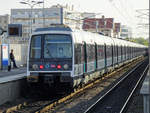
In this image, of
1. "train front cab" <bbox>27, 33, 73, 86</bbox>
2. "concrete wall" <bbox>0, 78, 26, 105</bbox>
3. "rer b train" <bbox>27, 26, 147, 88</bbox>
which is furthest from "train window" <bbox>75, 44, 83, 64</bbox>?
"concrete wall" <bbox>0, 78, 26, 105</bbox>

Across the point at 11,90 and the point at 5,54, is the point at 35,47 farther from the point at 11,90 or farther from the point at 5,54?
the point at 5,54

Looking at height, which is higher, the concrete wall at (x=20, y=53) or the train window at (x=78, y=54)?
the train window at (x=78, y=54)

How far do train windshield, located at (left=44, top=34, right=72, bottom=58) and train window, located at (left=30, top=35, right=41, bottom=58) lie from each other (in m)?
0.26

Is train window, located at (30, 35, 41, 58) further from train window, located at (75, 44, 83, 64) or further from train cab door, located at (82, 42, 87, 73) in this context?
train cab door, located at (82, 42, 87, 73)

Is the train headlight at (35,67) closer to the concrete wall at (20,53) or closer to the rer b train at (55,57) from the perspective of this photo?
the rer b train at (55,57)

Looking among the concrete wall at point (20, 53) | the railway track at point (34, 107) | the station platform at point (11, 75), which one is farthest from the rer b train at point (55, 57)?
the concrete wall at point (20, 53)

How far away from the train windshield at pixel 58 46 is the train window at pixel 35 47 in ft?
0.86

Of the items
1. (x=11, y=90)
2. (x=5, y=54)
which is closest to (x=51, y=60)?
(x=11, y=90)

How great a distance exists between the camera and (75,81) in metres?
14.3

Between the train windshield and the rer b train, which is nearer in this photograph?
the rer b train

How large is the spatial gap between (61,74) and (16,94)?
2.08m

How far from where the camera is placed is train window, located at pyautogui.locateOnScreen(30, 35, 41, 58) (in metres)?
14.4

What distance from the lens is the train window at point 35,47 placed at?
1441cm

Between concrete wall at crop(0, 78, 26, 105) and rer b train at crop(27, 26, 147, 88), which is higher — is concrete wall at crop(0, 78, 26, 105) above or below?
below
